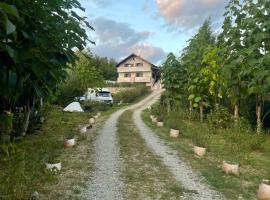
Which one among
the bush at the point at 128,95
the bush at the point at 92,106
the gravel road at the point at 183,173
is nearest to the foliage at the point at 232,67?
the gravel road at the point at 183,173

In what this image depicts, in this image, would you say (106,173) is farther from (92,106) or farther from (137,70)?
(137,70)

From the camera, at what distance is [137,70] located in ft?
234

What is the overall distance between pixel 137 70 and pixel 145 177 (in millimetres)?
63584

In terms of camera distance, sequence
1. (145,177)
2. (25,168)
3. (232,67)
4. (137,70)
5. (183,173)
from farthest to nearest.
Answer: (137,70), (232,67), (183,173), (145,177), (25,168)

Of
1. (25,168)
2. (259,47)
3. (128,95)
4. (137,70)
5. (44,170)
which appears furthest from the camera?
(137,70)

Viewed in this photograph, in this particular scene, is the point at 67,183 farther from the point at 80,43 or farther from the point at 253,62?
the point at 253,62

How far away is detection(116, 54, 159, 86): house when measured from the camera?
70875 mm

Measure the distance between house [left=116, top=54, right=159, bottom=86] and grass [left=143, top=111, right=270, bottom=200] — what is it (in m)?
56.2

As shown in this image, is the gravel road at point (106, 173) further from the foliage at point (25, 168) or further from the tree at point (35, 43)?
the tree at point (35, 43)

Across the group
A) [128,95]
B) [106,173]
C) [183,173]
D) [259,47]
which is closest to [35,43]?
[106,173]

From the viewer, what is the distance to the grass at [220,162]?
779 cm

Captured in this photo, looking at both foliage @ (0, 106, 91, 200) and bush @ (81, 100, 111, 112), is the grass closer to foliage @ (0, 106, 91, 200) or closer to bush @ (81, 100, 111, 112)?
foliage @ (0, 106, 91, 200)

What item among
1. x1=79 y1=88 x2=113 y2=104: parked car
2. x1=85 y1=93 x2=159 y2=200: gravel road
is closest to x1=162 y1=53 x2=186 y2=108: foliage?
x1=85 y1=93 x2=159 y2=200: gravel road

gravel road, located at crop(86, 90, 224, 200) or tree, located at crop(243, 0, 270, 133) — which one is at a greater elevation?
tree, located at crop(243, 0, 270, 133)
